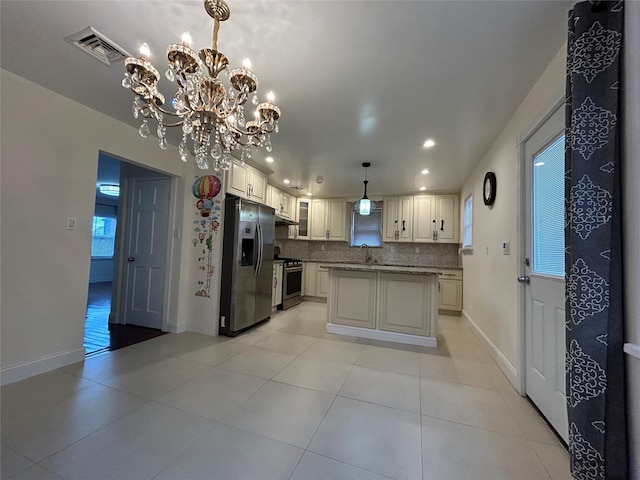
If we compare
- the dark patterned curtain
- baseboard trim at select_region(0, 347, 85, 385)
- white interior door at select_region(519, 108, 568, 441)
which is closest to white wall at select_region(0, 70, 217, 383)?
baseboard trim at select_region(0, 347, 85, 385)

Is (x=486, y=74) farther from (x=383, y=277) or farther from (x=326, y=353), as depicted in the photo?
(x=326, y=353)

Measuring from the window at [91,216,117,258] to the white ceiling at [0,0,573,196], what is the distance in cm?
684

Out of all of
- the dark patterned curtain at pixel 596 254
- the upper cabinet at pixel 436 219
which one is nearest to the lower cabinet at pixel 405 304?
the dark patterned curtain at pixel 596 254

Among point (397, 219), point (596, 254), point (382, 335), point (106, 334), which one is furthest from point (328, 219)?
point (596, 254)

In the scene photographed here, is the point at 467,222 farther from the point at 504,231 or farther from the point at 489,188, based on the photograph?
the point at 504,231

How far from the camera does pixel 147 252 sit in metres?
3.59

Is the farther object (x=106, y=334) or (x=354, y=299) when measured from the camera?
(x=354, y=299)

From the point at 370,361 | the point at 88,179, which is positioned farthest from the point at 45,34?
the point at 370,361

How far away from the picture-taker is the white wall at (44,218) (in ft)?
6.66

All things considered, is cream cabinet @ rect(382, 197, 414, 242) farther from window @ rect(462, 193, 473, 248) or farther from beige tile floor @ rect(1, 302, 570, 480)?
beige tile floor @ rect(1, 302, 570, 480)

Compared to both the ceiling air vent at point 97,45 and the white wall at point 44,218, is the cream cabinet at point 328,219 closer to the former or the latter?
the white wall at point 44,218

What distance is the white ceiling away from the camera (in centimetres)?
139

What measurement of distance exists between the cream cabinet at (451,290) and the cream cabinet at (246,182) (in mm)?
3763

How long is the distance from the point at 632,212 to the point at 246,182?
3.70 metres
